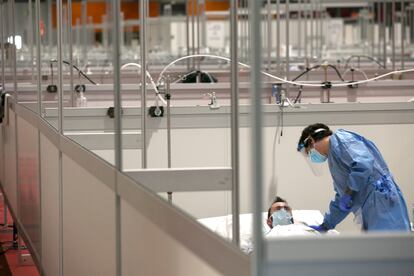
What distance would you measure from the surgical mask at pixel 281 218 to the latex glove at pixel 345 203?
0.34 m

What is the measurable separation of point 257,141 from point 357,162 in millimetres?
3395

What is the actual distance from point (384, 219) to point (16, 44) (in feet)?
12.9

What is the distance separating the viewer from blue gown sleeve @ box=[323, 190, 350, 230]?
15.9ft

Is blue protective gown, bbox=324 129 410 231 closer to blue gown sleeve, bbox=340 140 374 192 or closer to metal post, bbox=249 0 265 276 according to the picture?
blue gown sleeve, bbox=340 140 374 192

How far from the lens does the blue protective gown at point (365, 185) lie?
473cm

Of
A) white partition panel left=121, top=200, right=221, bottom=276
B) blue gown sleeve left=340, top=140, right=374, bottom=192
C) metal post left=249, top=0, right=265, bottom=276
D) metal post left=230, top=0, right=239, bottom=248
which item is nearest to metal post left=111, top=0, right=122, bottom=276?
white partition panel left=121, top=200, right=221, bottom=276

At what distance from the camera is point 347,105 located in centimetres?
557

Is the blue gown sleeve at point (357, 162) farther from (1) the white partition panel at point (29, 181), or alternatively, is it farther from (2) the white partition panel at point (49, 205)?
(1) the white partition panel at point (29, 181)

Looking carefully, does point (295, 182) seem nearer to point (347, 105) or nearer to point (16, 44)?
point (347, 105)

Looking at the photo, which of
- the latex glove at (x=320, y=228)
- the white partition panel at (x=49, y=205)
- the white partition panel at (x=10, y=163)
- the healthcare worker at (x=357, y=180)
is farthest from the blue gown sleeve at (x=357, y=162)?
the white partition panel at (x=10, y=163)

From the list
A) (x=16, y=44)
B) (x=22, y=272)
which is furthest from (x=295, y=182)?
(x=16, y=44)

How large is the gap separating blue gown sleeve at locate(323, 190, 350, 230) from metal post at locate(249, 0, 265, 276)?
347 cm

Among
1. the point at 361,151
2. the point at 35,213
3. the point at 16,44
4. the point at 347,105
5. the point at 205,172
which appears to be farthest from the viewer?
the point at 16,44

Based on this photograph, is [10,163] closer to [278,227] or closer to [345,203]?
[278,227]
